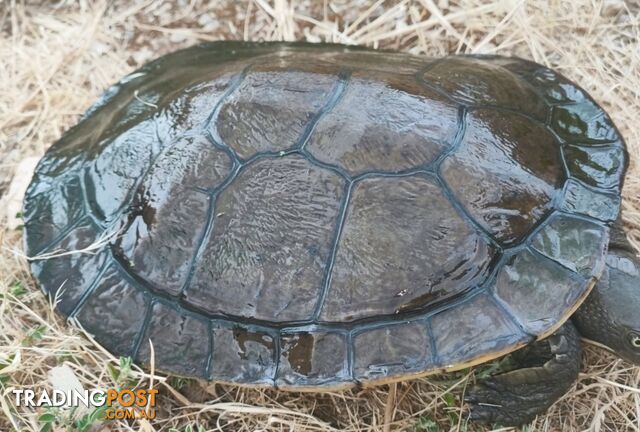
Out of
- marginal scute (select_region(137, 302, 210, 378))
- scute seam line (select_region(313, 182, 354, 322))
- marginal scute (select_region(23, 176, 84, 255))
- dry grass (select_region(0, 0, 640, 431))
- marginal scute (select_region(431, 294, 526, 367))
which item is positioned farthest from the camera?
marginal scute (select_region(23, 176, 84, 255))

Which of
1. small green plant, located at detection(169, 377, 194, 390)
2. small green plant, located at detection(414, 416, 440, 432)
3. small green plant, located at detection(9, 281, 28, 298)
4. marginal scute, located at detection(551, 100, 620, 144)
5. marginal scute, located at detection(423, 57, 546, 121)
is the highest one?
marginal scute, located at detection(423, 57, 546, 121)

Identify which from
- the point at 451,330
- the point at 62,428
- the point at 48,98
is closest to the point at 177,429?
the point at 62,428

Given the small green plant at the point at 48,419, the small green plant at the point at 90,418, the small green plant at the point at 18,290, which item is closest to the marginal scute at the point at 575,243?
the small green plant at the point at 90,418

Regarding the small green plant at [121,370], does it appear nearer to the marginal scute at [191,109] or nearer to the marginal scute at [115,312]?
the marginal scute at [115,312]

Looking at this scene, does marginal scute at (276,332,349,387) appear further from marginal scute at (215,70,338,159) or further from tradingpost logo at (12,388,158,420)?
marginal scute at (215,70,338,159)

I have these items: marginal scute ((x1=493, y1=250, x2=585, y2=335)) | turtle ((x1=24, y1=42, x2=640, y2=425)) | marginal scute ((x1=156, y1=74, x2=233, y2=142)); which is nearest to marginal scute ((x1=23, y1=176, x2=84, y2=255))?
turtle ((x1=24, y1=42, x2=640, y2=425))

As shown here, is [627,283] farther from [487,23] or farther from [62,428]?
[62,428]

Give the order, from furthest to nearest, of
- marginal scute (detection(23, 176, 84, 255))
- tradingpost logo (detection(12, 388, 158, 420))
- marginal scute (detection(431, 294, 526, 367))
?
1. marginal scute (detection(23, 176, 84, 255))
2. tradingpost logo (detection(12, 388, 158, 420))
3. marginal scute (detection(431, 294, 526, 367))
